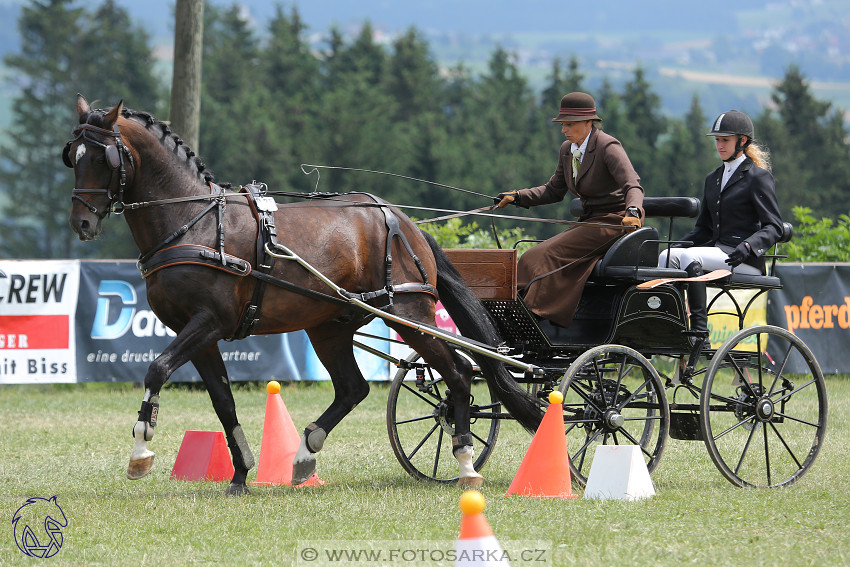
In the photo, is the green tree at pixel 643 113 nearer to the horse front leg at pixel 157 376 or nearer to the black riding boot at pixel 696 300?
the black riding boot at pixel 696 300

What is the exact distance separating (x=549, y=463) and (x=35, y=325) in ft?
24.4

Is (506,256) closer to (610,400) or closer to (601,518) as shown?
(610,400)

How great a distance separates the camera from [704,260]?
703 cm

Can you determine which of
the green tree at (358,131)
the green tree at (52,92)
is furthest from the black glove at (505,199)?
the green tree at (52,92)

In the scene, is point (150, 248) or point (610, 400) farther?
point (610, 400)

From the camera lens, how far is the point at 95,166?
19.6ft

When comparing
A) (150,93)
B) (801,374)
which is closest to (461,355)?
(801,374)

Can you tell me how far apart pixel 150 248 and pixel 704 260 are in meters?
3.50

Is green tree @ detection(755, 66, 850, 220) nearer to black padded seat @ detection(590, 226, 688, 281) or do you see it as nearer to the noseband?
black padded seat @ detection(590, 226, 688, 281)

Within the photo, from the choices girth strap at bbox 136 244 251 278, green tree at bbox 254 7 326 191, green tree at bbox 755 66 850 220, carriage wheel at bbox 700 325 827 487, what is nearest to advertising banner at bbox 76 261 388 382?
carriage wheel at bbox 700 325 827 487

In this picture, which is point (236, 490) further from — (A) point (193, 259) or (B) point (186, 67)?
(B) point (186, 67)

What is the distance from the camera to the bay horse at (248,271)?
6.00 m

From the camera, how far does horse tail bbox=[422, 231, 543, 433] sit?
6781mm

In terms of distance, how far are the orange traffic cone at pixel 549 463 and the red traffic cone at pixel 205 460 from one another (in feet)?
6.82
